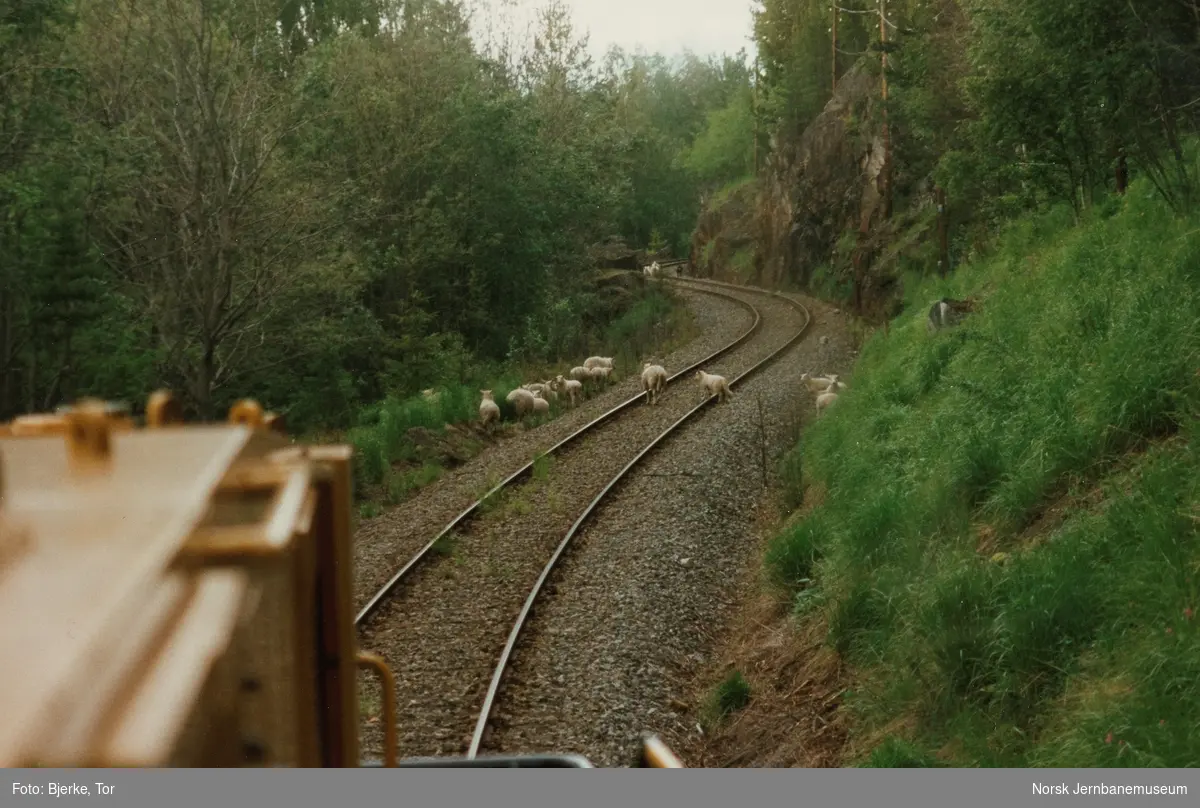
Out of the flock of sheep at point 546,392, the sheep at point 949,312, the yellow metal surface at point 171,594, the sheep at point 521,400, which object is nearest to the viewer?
the yellow metal surface at point 171,594

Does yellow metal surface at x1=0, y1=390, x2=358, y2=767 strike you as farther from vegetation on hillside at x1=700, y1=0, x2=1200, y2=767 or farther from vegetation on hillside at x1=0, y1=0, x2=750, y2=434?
vegetation on hillside at x1=700, y1=0, x2=1200, y2=767

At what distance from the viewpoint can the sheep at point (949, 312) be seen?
13375mm

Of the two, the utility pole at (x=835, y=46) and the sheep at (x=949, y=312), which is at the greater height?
the utility pole at (x=835, y=46)

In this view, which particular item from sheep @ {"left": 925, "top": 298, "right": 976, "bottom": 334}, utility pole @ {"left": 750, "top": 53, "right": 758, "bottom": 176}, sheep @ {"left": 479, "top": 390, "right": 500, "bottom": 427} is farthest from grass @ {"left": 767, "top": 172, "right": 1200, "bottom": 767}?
utility pole @ {"left": 750, "top": 53, "right": 758, "bottom": 176}

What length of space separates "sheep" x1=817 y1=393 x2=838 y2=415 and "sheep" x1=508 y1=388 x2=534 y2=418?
14.9 ft

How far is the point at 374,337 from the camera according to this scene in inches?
380

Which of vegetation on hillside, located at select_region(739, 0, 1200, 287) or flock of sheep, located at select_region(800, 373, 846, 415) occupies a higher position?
Answer: vegetation on hillside, located at select_region(739, 0, 1200, 287)

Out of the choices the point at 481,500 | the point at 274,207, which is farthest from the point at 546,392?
the point at 274,207

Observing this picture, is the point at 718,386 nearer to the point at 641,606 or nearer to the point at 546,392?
the point at 546,392

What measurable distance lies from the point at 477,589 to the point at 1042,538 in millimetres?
4455

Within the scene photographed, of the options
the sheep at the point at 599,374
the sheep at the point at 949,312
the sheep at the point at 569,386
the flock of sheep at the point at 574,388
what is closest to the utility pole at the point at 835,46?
the sheep at the point at 599,374

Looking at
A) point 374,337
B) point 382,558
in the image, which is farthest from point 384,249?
point 382,558

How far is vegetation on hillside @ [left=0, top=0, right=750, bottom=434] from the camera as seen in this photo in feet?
16.0

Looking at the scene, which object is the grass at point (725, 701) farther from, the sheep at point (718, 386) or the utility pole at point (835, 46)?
the utility pole at point (835, 46)
